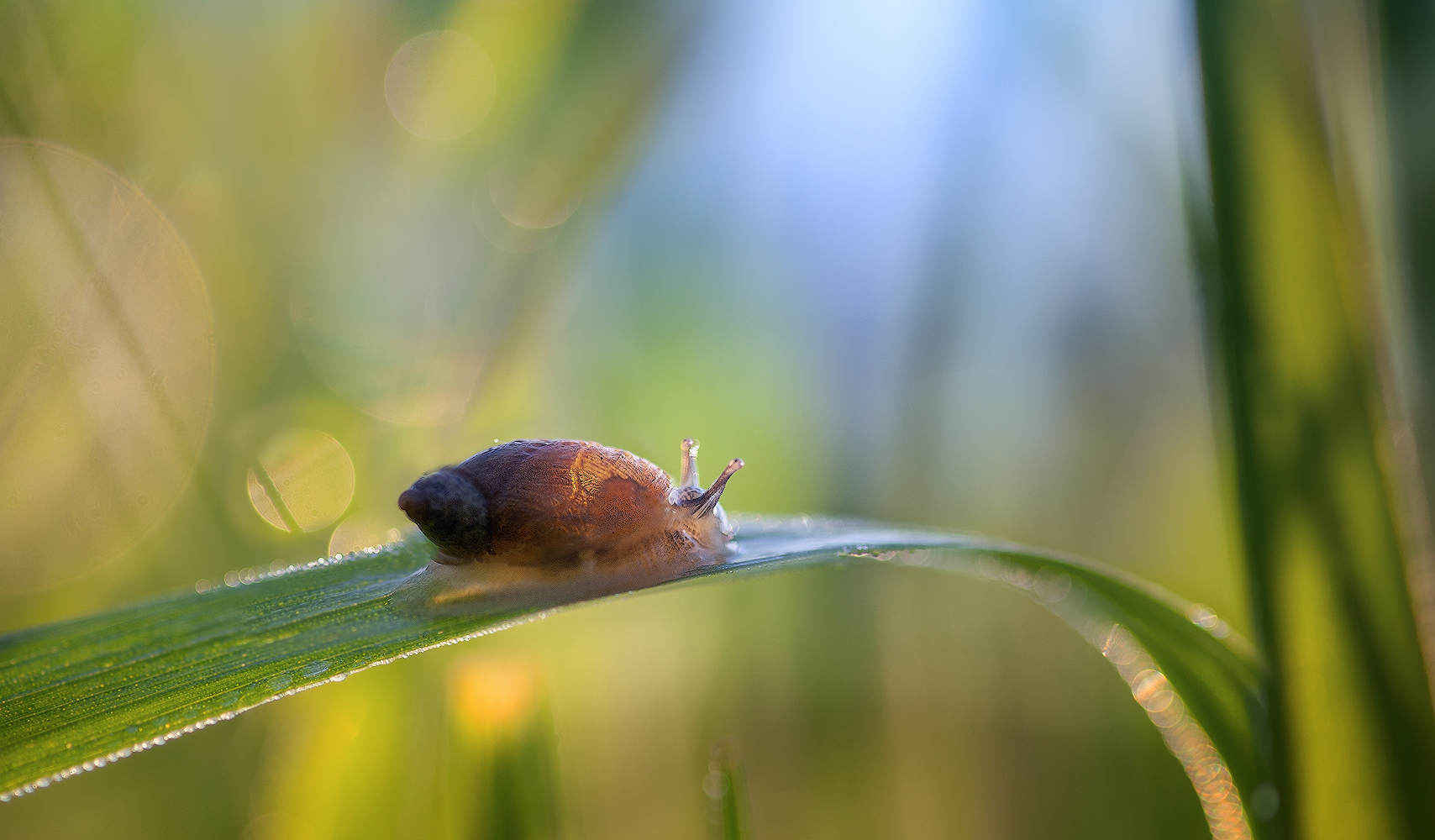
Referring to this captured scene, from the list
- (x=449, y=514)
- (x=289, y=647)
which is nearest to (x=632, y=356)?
(x=449, y=514)

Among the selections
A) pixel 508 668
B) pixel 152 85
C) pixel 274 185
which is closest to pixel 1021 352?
pixel 508 668

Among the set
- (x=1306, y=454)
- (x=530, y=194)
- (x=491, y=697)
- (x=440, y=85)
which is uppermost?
(x=440, y=85)

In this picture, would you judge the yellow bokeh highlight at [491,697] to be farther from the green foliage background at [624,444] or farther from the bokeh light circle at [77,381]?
the bokeh light circle at [77,381]

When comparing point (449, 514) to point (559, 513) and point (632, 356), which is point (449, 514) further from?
point (632, 356)

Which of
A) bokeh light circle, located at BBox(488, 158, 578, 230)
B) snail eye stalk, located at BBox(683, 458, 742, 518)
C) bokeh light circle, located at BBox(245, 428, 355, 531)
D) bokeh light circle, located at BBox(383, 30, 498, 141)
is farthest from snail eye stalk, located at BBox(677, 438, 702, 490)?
bokeh light circle, located at BBox(383, 30, 498, 141)

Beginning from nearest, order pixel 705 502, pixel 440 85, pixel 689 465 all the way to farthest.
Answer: pixel 705 502 → pixel 689 465 → pixel 440 85

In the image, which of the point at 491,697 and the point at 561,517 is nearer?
the point at 491,697

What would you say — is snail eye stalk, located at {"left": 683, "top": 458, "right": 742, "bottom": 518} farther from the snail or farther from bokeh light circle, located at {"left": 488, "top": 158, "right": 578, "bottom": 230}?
bokeh light circle, located at {"left": 488, "top": 158, "right": 578, "bottom": 230}

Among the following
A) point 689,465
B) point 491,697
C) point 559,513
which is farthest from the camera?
point 689,465
